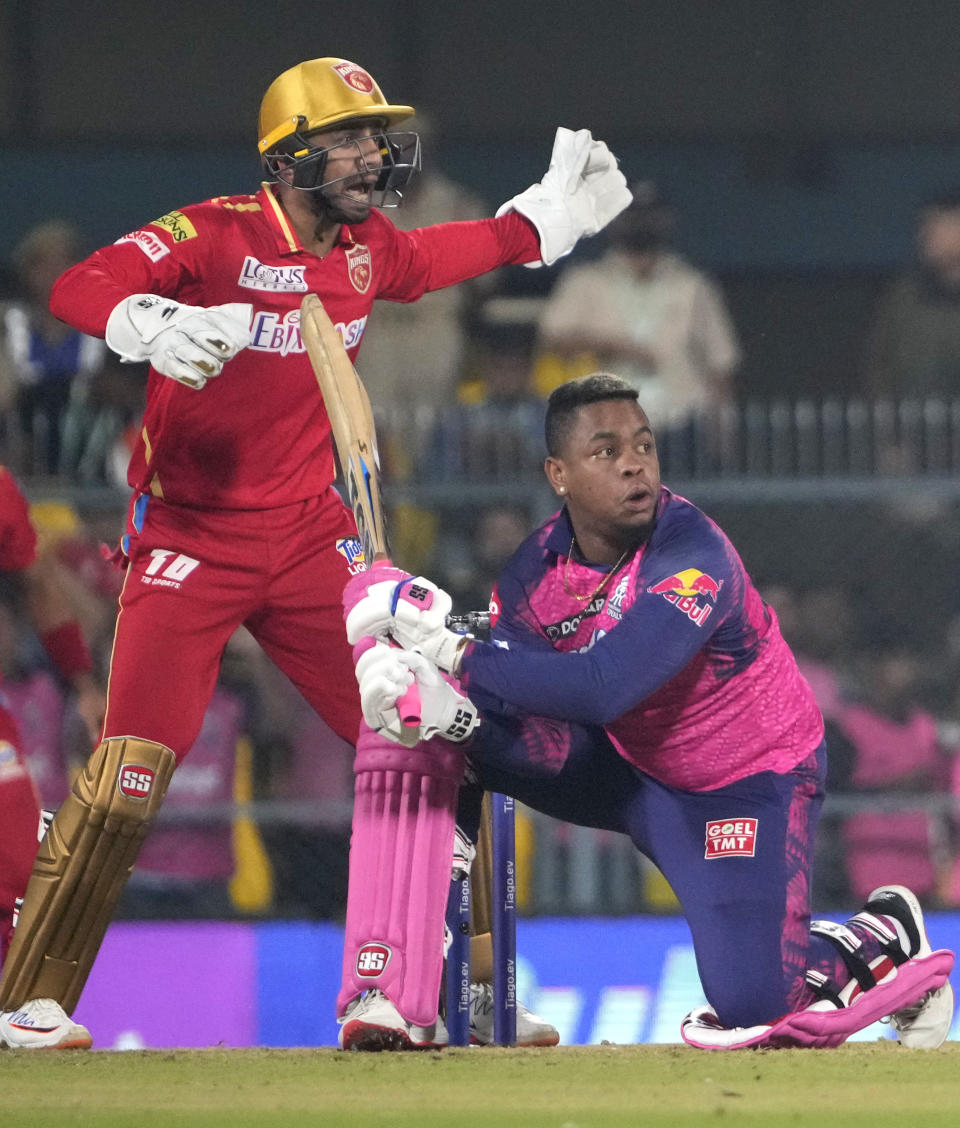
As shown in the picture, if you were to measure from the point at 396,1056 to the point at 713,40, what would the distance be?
848 cm

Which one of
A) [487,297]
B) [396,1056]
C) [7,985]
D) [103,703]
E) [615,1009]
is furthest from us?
[487,297]

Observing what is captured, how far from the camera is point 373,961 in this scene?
171 inches

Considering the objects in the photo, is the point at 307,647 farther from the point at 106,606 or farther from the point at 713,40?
the point at 713,40

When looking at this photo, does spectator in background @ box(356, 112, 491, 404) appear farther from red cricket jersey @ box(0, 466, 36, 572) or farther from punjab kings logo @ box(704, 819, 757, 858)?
punjab kings logo @ box(704, 819, 757, 858)

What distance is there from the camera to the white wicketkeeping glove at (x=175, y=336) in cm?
443

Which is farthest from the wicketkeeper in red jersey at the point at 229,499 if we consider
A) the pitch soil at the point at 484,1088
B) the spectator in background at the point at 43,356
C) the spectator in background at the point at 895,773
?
the spectator in background at the point at 895,773

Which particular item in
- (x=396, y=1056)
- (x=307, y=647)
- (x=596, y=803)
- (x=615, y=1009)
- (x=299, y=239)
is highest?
(x=299, y=239)

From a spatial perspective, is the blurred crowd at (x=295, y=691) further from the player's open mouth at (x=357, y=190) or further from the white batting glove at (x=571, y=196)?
the player's open mouth at (x=357, y=190)

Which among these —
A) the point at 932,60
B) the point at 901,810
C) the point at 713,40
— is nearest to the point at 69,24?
the point at 713,40

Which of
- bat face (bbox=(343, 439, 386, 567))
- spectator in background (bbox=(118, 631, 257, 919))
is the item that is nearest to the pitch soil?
bat face (bbox=(343, 439, 386, 567))

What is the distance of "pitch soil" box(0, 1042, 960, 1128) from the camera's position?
3.39m

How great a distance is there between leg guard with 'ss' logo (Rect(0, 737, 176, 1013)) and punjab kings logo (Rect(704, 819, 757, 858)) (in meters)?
1.31

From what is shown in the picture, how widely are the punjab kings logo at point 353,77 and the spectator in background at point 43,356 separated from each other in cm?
321

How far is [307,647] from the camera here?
502 centimetres
